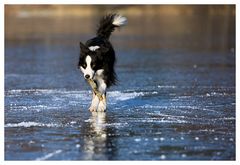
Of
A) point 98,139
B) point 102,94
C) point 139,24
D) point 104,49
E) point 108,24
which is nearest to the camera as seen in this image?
point 98,139

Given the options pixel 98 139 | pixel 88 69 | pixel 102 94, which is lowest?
pixel 98 139

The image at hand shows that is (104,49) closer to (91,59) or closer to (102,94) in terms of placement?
(91,59)

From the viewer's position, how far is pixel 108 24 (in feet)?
43.6

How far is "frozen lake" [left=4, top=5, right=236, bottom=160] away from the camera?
855 cm

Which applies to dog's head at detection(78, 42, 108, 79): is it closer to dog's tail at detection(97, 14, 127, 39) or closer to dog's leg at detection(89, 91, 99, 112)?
dog's leg at detection(89, 91, 99, 112)

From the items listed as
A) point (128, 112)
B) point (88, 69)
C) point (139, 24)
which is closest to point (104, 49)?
point (88, 69)

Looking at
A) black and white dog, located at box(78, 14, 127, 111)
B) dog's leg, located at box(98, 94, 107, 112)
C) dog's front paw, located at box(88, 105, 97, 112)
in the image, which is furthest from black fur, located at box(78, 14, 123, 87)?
dog's front paw, located at box(88, 105, 97, 112)

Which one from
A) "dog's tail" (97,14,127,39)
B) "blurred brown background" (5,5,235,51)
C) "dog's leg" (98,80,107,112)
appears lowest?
"dog's leg" (98,80,107,112)

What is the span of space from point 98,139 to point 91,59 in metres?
2.47

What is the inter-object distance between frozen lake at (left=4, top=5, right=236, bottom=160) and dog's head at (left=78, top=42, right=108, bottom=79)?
0.67 m

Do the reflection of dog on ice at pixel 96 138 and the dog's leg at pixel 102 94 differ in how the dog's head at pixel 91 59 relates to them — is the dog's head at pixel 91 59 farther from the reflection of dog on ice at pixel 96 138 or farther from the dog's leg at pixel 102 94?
the reflection of dog on ice at pixel 96 138

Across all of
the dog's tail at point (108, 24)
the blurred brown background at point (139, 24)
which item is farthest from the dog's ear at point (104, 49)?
the blurred brown background at point (139, 24)
